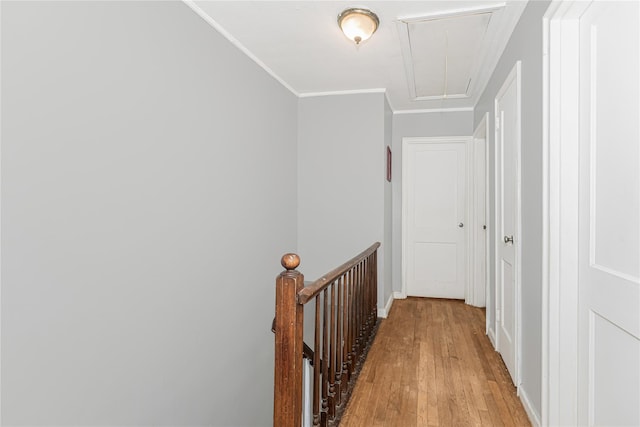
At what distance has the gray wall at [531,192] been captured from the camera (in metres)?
1.84

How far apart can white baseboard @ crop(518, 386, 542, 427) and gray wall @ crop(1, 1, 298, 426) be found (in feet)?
6.31

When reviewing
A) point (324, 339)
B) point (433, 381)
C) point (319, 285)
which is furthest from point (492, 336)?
point (319, 285)

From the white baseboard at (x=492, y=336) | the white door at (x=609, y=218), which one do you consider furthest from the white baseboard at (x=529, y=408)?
the white baseboard at (x=492, y=336)

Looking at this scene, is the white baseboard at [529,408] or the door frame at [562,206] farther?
the white baseboard at [529,408]

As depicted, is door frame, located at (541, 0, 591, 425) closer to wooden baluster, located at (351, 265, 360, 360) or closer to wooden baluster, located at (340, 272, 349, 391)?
wooden baluster, located at (340, 272, 349, 391)

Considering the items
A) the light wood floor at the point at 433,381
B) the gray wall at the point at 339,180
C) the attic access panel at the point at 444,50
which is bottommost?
the light wood floor at the point at 433,381

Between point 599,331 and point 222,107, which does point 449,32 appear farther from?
point 599,331

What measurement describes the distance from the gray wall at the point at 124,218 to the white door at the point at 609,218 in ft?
6.73

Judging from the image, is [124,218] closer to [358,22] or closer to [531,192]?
[358,22]

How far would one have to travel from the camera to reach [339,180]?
3.99 m

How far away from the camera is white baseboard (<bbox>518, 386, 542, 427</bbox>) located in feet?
6.12

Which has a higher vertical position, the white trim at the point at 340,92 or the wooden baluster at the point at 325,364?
the white trim at the point at 340,92

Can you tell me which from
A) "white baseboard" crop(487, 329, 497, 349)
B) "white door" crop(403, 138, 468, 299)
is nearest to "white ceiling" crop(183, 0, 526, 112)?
"white door" crop(403, 138, 468, 299)

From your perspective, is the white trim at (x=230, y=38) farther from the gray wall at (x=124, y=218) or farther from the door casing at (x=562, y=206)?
the door casing at (x=562, y=206)
